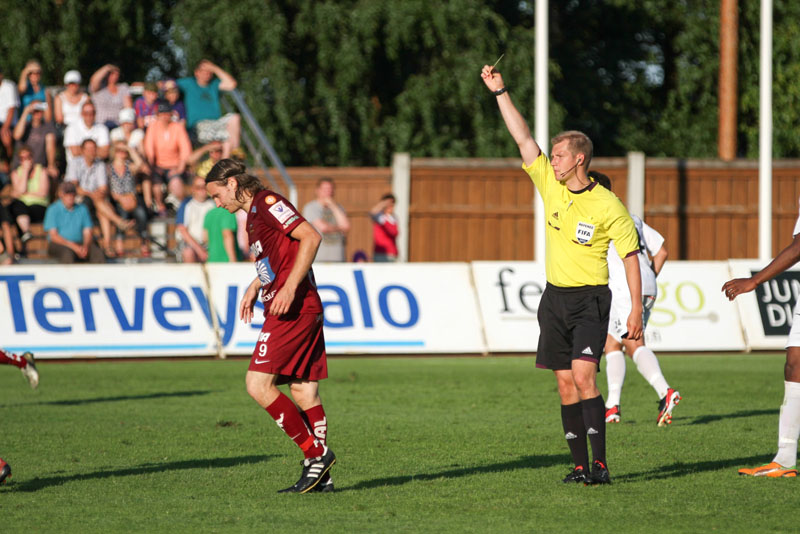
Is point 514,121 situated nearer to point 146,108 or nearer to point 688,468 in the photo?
point 688,468

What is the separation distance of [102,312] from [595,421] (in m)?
10.6

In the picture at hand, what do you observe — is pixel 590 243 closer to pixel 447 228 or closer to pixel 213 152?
pixel 213 152

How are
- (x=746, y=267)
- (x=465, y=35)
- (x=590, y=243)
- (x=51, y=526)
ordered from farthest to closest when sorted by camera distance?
(x=465, y=35), (x=746, y=267), (x=590, y=243), (x=51, y=526)

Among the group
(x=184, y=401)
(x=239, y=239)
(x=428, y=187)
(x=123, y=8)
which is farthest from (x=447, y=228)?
(x=184, y=401)

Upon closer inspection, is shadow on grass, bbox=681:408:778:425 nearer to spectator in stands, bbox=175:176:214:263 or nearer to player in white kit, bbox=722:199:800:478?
player in white kit, bbox=722:199:800:478

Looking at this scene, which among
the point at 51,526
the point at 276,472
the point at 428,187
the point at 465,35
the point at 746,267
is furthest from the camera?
the point at 465,35

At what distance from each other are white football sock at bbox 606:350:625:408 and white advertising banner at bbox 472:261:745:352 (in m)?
5.85

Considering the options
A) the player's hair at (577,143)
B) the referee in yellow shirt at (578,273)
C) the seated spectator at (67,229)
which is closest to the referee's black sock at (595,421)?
the referee in yellow shirt at (578,273)

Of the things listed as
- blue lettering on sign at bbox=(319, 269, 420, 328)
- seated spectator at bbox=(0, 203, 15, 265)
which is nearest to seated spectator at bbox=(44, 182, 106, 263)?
seated spectator at bbox=(0, 203, 15, 265)

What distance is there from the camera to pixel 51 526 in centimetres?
628

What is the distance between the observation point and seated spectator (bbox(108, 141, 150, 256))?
2022 centimetres

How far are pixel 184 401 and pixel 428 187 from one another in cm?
1323

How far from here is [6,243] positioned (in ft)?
62.2

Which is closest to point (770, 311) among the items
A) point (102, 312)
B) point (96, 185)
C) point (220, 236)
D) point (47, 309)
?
point (220, 236)
